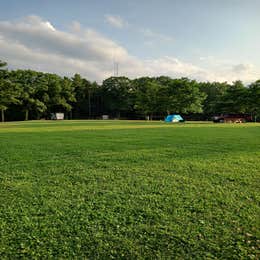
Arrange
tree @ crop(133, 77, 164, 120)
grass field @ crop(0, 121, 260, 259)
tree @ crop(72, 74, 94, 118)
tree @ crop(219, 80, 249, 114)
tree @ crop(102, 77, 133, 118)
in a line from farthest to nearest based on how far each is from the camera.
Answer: tree @ crop(72, 74, 94, 118) → tree @ crop(102, 77, 133, 118) → tree @ crop(133, 77, 164, 120) → tree @ crop(219, 80, 249, 114) → grass field @ crop(0, 121, 260, 259)

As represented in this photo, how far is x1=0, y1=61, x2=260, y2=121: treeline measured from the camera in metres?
40.9

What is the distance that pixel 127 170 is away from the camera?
4.79 m

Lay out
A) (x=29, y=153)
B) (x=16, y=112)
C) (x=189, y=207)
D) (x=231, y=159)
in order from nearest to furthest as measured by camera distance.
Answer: (x=189, y=207), (x=231, y=159), (x=29, y=153), (x=16, y=112)

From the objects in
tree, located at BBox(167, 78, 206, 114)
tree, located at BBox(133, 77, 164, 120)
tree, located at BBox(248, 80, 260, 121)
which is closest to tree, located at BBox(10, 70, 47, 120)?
tree, located at BBox(133, 77, 164, 120)

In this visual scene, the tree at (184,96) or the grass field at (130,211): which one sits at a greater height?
the tree at (184,96)

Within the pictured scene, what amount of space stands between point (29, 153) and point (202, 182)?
520 cm

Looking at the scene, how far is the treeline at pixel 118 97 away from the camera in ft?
134

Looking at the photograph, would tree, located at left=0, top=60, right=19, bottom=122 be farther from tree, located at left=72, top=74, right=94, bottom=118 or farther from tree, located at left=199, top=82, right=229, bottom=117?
tree, located at left=199, top=82, right=229, bottom=117

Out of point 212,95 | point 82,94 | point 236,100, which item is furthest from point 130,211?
point 82,94

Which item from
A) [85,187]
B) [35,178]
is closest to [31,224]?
[85,187]

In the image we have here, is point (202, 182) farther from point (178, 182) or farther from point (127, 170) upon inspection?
point (127, 170)

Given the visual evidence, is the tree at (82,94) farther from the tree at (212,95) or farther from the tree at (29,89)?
the tree at (212,95)

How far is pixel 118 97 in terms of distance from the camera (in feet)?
211

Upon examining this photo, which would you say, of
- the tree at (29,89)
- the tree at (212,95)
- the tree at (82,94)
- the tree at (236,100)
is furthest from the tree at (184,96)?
the tree at (82,94)
